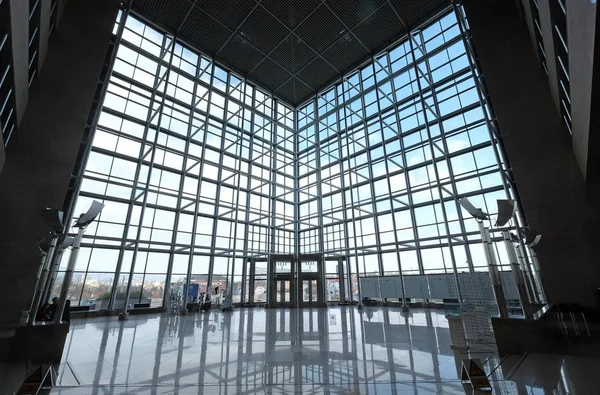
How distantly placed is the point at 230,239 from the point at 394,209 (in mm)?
11519

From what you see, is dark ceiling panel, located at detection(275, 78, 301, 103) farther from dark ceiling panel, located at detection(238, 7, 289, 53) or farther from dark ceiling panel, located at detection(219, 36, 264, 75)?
dark ceiling panel, located at detection(238, 7, 289, 53)

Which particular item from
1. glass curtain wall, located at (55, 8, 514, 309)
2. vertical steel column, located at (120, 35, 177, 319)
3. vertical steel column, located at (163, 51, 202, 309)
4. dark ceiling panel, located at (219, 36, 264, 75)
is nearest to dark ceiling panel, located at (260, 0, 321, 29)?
dark ceiling panel, located at (219, 36, 264, 75)

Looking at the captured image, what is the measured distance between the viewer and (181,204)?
17.2 m

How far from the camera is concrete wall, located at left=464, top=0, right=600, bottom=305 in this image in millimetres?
9078

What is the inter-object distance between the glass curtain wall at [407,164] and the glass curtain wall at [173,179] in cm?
414

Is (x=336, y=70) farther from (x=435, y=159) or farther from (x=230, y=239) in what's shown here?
(x=230, y=239)

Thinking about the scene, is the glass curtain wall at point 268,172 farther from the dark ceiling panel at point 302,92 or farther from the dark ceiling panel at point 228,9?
the dark ceiling panel at point 228,9

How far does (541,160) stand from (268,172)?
17.4m

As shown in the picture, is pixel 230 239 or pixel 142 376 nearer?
pixel 142 376

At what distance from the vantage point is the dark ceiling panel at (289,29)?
16.8 metres

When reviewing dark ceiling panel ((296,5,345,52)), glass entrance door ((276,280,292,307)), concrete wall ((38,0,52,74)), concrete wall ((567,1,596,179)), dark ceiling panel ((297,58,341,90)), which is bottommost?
glass entrance door ((276,280,292,307))

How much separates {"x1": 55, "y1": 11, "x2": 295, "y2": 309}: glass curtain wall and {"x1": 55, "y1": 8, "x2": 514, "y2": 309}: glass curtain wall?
0.26ft

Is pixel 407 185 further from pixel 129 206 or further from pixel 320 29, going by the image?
pixel 129 206

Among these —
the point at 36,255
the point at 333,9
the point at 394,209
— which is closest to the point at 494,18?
the point at 333,9
